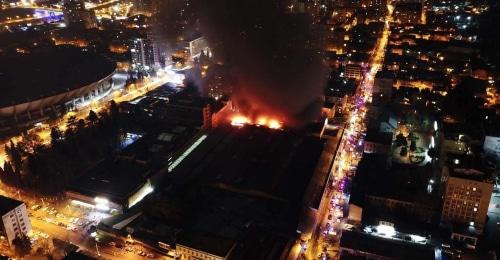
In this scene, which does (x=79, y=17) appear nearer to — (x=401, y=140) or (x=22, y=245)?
(x=22, y=245)

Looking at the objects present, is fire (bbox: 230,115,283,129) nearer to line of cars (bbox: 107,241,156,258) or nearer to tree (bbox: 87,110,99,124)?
tree (bbox: 87,110,99,124)

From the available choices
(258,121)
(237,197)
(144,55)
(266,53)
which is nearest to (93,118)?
(258,121)

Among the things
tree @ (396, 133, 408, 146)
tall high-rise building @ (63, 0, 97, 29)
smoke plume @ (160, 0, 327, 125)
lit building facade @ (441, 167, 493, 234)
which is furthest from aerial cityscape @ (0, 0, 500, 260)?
tall high-rise building @ (63, 0, 97, 29)

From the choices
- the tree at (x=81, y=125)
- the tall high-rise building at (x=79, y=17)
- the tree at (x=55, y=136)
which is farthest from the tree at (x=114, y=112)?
the tall high-rise building at (x=79, y=17)

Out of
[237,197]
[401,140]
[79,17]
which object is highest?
[79,17]

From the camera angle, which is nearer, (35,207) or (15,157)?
(35,207)

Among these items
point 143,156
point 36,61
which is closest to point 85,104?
point 36,61
